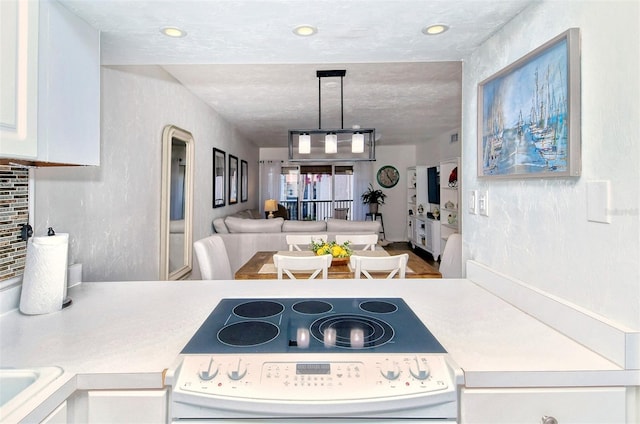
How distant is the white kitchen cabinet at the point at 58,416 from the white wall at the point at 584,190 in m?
1.38

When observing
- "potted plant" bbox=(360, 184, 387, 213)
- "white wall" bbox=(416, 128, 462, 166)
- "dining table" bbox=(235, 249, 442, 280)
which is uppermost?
"white wall" bbox=(416, 128, 462, 166)

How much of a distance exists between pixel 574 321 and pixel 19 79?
5.67 feet

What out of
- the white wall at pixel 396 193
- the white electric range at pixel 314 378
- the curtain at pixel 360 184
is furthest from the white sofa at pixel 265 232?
the white wall at pixel 396 193

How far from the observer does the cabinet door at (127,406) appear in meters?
0.88

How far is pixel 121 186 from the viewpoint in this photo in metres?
2.37

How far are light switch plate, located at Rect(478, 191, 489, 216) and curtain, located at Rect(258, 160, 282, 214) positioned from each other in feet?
23.7

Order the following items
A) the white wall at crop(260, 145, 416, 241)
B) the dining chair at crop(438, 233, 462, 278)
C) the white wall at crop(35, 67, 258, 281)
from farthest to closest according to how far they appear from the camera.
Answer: the white wall at crop(260, 145, 416, 241), the dining chair at crop(438, 233, 462, 278), the white wall at crop(35, 67, 258, 281)

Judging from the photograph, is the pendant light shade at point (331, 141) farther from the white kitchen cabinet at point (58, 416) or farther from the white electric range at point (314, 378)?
the white kitchen cabinet at point (58, 416)

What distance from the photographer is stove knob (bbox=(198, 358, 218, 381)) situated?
878mm

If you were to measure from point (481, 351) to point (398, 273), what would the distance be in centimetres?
161

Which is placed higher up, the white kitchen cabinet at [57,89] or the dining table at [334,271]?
the white kitchen cabinet at [57,89]

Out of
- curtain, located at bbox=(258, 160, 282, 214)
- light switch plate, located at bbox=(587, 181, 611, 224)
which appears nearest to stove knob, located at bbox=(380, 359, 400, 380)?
light switch plate, located at bbox=(587, 181, 611, 224)

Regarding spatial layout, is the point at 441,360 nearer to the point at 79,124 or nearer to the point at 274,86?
the point at 79,124

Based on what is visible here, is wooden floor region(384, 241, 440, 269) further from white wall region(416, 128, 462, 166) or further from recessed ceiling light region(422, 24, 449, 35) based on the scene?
recessed ceiling light region(422, 24, 449, 35)
